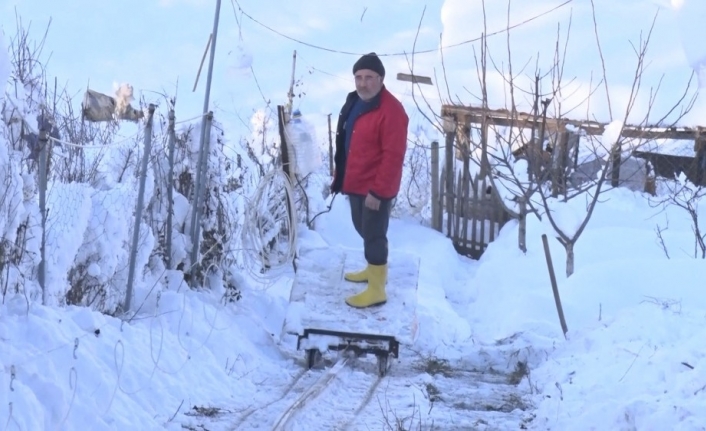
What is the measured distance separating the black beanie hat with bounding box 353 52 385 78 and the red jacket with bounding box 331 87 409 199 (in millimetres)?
160

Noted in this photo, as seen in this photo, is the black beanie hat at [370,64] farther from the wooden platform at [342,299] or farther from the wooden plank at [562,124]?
the wooden plank at [562,124]

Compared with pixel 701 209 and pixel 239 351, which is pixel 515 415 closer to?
pixel 239 351

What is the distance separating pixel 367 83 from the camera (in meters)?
6.61

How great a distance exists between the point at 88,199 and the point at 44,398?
2354mm

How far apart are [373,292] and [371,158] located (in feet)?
3.48

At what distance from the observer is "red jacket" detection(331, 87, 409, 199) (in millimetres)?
6590

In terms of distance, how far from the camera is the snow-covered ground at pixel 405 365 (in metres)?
4.50

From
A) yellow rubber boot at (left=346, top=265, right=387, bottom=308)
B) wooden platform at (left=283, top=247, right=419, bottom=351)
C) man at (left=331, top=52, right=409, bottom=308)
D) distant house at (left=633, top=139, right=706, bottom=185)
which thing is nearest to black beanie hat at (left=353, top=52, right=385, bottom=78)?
man at (left=331, top=52, right=409, bottom=308)

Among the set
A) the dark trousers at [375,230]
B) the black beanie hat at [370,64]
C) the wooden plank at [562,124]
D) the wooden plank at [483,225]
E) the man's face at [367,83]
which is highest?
the black beanie hat at [370,64]

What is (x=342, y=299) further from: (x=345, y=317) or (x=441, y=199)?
(x=441, y=199)

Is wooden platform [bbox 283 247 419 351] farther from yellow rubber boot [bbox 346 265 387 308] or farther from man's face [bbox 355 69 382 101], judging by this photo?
man's face [bbox 355 69 382 101]

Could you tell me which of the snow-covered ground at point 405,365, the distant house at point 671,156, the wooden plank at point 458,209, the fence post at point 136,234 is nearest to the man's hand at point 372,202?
the snow-covered ground at point 405,365

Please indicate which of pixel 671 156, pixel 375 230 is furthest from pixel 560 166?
pixel 671 156

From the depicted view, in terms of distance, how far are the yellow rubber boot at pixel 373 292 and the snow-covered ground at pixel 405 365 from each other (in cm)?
48
